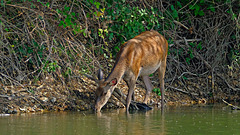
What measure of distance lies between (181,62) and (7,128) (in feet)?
27.8

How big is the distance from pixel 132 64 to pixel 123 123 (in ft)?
9.98

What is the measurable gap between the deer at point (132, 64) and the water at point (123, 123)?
0.85m

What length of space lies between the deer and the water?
85 centimetres

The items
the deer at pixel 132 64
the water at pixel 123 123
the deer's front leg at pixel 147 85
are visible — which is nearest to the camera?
the water at pixel 123 123

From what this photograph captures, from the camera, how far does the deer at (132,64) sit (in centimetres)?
1171

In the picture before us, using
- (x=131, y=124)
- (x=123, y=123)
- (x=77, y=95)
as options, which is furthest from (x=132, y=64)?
(x=131, y=124)

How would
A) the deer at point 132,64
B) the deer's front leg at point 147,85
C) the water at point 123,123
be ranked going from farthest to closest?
the deer's front leg at point 147,85, the deer at point 132,64, the water at point 123,123

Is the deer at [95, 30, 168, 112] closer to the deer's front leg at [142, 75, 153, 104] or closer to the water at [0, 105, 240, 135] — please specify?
the deer's front leg at [142, 75, 153, 104]

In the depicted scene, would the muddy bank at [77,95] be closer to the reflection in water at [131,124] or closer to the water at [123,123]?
the water at [123,123]

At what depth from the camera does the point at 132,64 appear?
1191 cm

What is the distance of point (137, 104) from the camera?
12695mm

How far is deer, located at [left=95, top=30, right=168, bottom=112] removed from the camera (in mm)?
11711

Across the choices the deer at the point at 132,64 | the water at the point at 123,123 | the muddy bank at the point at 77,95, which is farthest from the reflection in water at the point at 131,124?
the muddy bank at the point at 77,95

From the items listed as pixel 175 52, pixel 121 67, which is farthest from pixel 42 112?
pixel 175 52
